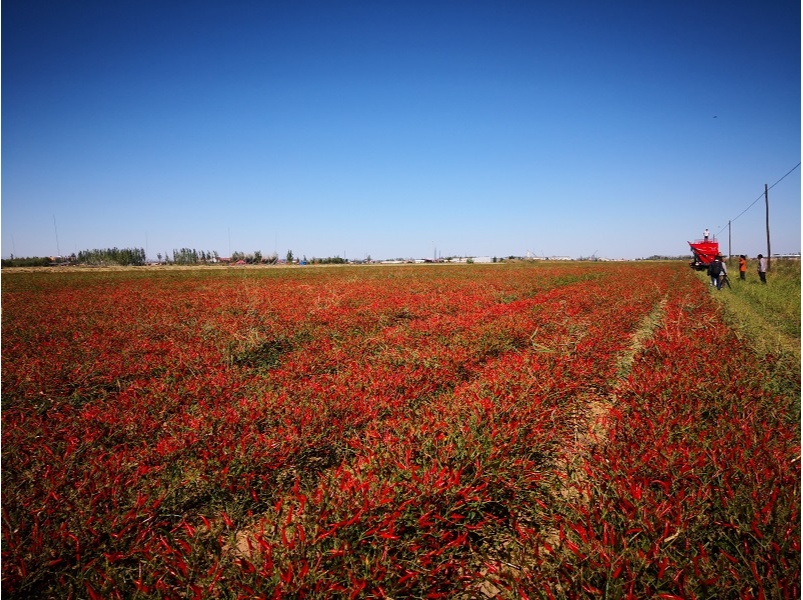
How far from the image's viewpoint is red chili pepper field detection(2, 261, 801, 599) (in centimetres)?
193

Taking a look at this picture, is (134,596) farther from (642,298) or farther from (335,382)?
(642,298)

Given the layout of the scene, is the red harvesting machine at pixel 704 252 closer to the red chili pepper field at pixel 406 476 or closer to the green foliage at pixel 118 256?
the red chili pepper field at pixel 406 476


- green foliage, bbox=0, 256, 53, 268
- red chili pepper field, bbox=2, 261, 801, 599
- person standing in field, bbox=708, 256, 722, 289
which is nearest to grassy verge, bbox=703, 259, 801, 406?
red chili pepper field, bbox=2, 261, 801, 599

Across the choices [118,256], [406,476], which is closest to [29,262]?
[118,256]

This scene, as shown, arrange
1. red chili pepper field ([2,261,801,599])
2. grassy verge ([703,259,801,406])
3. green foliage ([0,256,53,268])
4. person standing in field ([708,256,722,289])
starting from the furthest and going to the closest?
green foliage ([0,256,53,268])
person standing in field ([708,256,722,289])
grassy verge ([703,259,801,406])
red chili pepper field ([2,261,801,599])

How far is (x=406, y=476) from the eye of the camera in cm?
258

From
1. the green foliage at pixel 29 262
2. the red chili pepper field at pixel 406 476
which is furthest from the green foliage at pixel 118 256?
the red chili pepper field at pixel 406 476

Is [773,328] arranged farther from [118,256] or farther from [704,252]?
[118,256]

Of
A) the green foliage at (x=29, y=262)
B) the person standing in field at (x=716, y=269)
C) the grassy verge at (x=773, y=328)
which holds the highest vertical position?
the green foliage at (x=29, y=262)

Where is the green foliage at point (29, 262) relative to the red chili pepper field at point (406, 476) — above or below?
above

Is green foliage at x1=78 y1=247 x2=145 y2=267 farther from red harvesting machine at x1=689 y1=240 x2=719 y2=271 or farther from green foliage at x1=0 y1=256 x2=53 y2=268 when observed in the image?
red harvesting machine at x1=689 y1=240 x2=719 y2=271

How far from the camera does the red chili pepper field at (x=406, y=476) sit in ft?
6.33

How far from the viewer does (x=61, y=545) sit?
85.2 inches

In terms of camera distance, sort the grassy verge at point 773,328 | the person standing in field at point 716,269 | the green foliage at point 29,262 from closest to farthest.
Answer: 1. the grassy verge at point 773,328
2. the person standing in field at point 716,269
3. the green foliage at point 29,262
